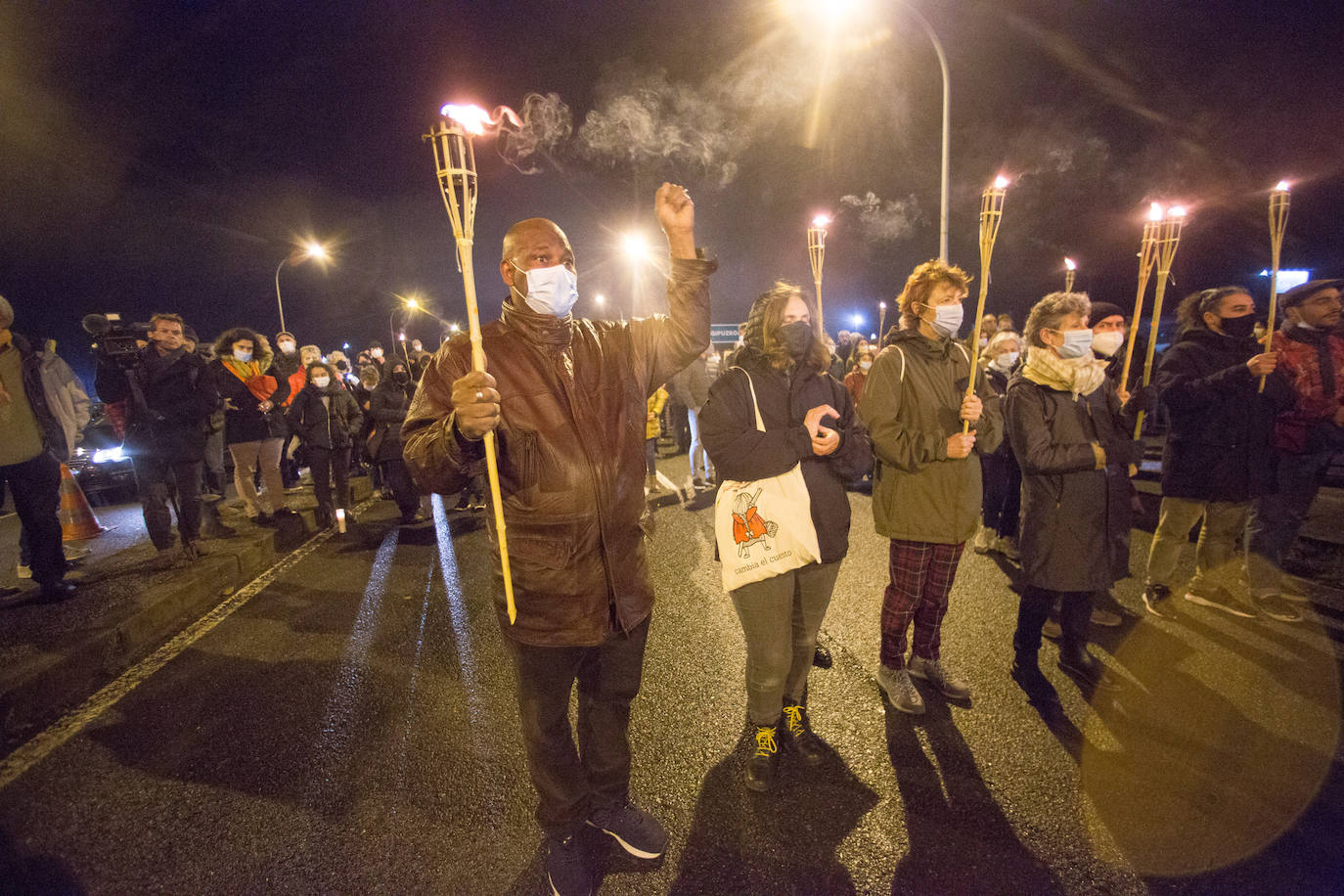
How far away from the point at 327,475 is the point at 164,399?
1.99 metres

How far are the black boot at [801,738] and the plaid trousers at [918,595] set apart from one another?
26.9 inches

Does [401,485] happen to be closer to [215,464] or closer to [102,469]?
[215,464]

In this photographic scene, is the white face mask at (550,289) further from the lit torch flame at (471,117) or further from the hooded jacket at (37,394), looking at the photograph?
the hooded jacket at (37,394)

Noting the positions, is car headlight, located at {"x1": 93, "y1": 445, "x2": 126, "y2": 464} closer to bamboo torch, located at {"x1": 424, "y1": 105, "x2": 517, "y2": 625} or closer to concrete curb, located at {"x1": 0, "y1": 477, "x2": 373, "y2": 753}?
concrete curb, located at {"x1": 0, "y1": 477, "x2": 373, "y2": 753}

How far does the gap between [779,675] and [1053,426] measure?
6.70 feet

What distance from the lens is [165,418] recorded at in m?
5.17

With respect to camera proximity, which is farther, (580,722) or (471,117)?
(580,722)

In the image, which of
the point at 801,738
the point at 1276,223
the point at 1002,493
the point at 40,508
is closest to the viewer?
the point at 801,738

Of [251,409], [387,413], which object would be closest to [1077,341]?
[387,413]

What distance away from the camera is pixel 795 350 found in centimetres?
250

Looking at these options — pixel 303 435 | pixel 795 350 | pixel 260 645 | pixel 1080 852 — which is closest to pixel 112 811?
pixel 260 645

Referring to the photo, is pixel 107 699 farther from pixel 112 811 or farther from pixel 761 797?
pixel 761 797

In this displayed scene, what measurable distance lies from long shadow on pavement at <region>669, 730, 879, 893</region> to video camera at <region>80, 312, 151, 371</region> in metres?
6.17

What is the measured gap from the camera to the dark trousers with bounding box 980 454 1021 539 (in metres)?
5.18
